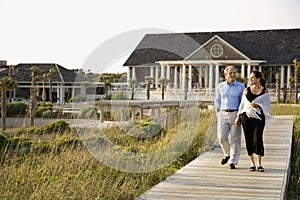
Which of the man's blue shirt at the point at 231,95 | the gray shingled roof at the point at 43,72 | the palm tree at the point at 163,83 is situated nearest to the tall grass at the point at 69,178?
the man's blue shirt at the point at 231,95

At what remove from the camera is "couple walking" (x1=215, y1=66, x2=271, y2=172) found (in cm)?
812

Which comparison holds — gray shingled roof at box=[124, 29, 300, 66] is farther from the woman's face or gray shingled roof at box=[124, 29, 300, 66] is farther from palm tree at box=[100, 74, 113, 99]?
the woman's face

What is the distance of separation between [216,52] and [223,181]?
37606 millimetres

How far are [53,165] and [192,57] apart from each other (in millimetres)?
37407

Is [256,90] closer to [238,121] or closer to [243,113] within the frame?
[243,113]

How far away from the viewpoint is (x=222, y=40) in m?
44.3

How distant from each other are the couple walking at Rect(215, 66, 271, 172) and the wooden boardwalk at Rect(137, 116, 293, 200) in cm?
31

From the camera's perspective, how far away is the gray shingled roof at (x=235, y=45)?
44.5m

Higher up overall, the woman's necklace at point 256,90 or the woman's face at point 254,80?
the woman's face at point 254,80

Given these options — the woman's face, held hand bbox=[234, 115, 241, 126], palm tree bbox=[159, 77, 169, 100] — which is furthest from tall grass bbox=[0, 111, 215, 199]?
palm tree bbox=[159, 77, 169, 100]

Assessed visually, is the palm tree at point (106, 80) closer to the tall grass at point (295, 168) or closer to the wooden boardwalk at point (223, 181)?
the tall grass at point (295, 168)

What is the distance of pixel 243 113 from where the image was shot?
820 cm

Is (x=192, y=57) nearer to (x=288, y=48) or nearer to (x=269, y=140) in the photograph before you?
(x=288, y=48)

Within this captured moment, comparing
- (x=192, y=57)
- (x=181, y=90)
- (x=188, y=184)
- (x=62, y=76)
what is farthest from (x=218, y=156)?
(x=62, y=76)
